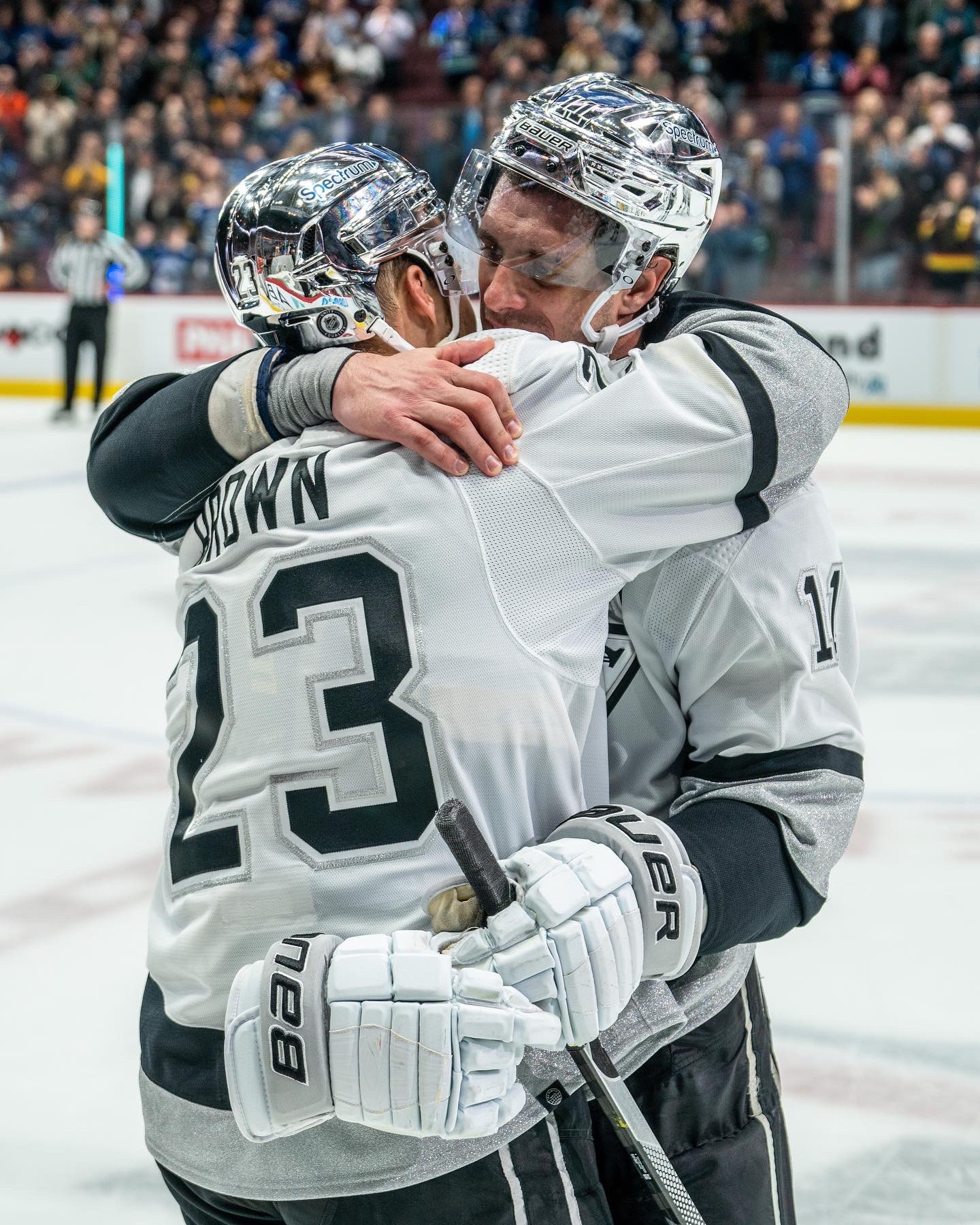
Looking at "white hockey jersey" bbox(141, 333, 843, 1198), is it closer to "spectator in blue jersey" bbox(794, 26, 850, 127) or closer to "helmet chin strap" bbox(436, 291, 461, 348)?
"helmet chin strap" bbox(436, 291, 461, 348)

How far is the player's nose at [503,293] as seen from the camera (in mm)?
1511

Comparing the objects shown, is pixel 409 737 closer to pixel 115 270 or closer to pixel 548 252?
pixel 548 252

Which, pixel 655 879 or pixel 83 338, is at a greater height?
pixel 655 879

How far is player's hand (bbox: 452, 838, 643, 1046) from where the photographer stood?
1031 mm

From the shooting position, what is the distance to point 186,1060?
1.20 m

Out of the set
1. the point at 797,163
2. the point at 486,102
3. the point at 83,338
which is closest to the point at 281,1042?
the point at 797,163

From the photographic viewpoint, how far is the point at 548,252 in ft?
4.92

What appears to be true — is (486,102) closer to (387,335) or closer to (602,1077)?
(387,335)

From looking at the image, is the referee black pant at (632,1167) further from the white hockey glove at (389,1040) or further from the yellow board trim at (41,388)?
the yellow board trim at (41,388)

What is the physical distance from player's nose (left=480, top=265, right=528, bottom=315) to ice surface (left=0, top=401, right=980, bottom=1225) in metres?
1.29

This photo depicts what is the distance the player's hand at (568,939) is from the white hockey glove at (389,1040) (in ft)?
0.06

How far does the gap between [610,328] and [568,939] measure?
69 cm

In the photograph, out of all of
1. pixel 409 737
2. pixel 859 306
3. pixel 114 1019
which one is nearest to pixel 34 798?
pixel 114 1019

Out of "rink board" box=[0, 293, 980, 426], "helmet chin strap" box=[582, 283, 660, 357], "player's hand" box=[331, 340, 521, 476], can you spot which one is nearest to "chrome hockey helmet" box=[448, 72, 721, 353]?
"helmet chin strap" box=[582, 283, 660, 357]
